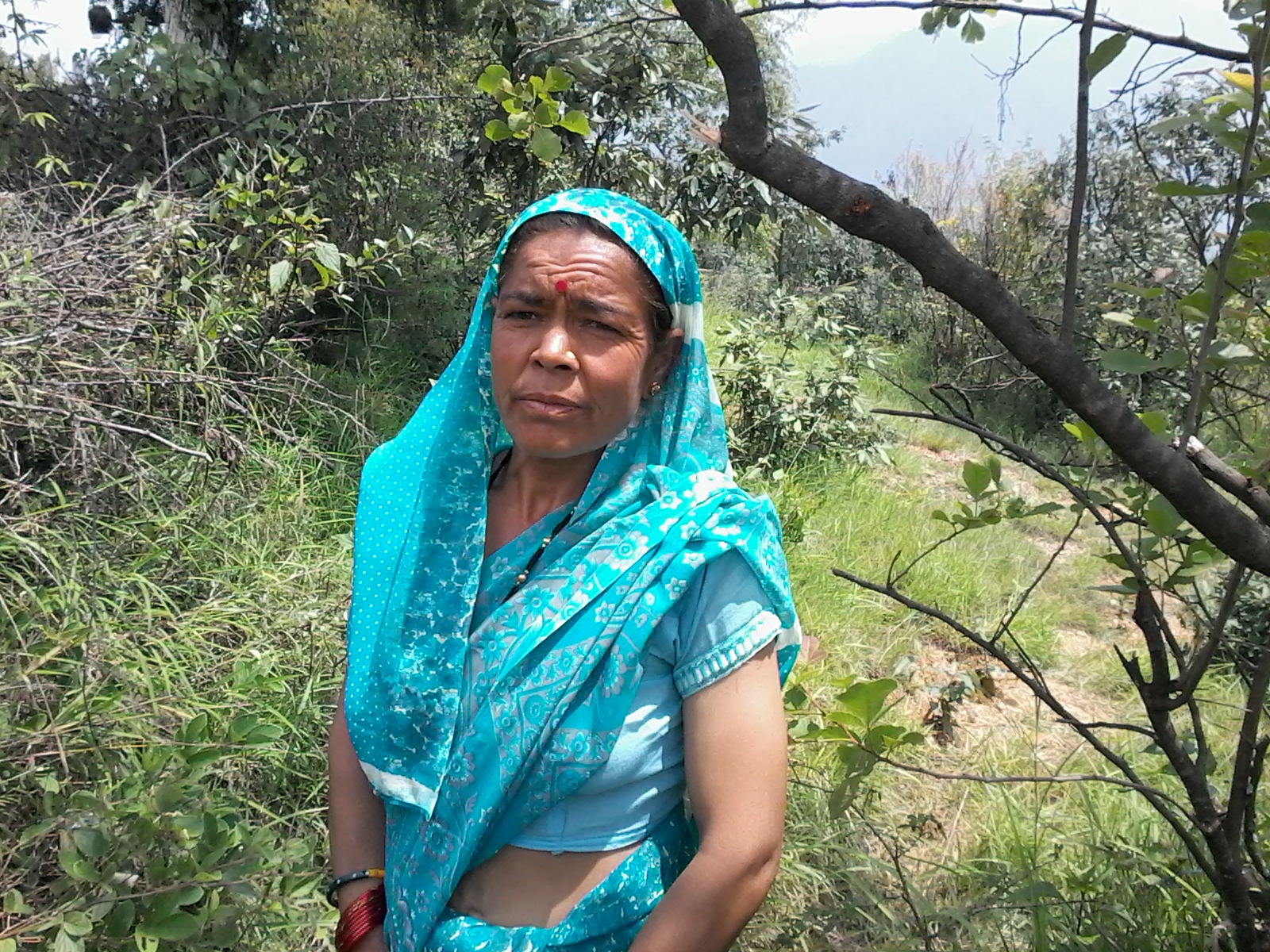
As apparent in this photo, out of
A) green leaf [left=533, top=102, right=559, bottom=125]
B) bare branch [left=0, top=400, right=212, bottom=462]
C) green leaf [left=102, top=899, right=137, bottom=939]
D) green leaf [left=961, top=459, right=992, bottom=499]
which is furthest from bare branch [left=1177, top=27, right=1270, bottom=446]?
bare branch [left=0, top=400, right=212, bottom=462]

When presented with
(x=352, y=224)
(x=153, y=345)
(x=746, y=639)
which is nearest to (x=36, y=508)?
(x=153, y=345)

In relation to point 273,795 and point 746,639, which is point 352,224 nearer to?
point 273,795

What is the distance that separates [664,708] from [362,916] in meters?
0.55

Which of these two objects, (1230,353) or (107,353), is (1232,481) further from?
(107,353)

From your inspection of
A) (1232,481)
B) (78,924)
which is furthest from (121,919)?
(1232,481)

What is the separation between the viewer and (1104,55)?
3.06 ft

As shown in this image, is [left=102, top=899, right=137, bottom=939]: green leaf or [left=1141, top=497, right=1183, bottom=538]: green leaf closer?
[left=1141, top=497, right=1183, bottom=538]: green leaf

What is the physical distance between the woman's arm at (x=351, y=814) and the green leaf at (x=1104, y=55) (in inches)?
49.3

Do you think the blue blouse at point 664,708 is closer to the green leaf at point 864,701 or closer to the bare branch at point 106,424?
the green leaf at point 864,701

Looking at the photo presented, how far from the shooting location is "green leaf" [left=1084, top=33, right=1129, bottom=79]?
0.93 m

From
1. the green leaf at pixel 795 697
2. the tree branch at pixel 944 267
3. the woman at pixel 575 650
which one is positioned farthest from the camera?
the green leaf at pixel 795 697

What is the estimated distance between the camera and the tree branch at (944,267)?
2.84 ft

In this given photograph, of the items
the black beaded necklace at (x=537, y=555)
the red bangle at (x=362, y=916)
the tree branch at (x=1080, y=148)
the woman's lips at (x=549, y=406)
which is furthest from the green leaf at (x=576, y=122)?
the red bangle at (x=362, y=916)

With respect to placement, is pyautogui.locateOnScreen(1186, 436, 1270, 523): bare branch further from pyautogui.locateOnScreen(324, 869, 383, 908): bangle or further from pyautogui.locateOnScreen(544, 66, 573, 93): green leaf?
pyautogui.locateOnScreen(324, 869, 383, 908): bangle
